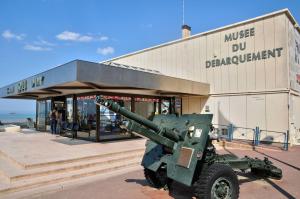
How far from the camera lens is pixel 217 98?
55.9 ft

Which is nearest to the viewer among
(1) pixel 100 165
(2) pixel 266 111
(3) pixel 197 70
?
(1) pixel 100 165

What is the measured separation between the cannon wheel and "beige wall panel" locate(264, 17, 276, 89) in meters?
11.0

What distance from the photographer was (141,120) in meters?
4.80

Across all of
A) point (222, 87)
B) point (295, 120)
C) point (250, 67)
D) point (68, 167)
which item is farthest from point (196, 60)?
point (68, 167)

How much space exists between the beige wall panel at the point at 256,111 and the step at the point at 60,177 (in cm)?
880

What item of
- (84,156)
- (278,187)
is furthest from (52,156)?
(278,187)

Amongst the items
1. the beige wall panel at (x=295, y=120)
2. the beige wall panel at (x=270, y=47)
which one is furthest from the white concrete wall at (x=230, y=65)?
the beige wall panel at (x=295, y=120)

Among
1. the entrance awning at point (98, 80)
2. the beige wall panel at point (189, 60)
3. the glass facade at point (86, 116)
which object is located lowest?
the glass facade at point (86, 116)

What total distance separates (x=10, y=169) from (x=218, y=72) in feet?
43.0

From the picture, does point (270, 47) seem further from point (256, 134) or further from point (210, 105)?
point (210, 105)

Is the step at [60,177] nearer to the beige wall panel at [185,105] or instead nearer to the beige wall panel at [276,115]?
the beige wall panel at [276,115]

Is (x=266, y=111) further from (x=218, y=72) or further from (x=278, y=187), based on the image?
(x=278, y=187)

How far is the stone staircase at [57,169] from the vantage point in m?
6.58

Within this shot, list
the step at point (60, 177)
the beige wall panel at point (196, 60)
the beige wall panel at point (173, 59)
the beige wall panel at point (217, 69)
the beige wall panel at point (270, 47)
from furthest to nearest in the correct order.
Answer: the beige wall panel at point (173, 59), the beige wall panel at point (196, 60), the beige wall panel at point (217, 69), the beige wall panel at point (270, 47), the step at point (60, 177)
